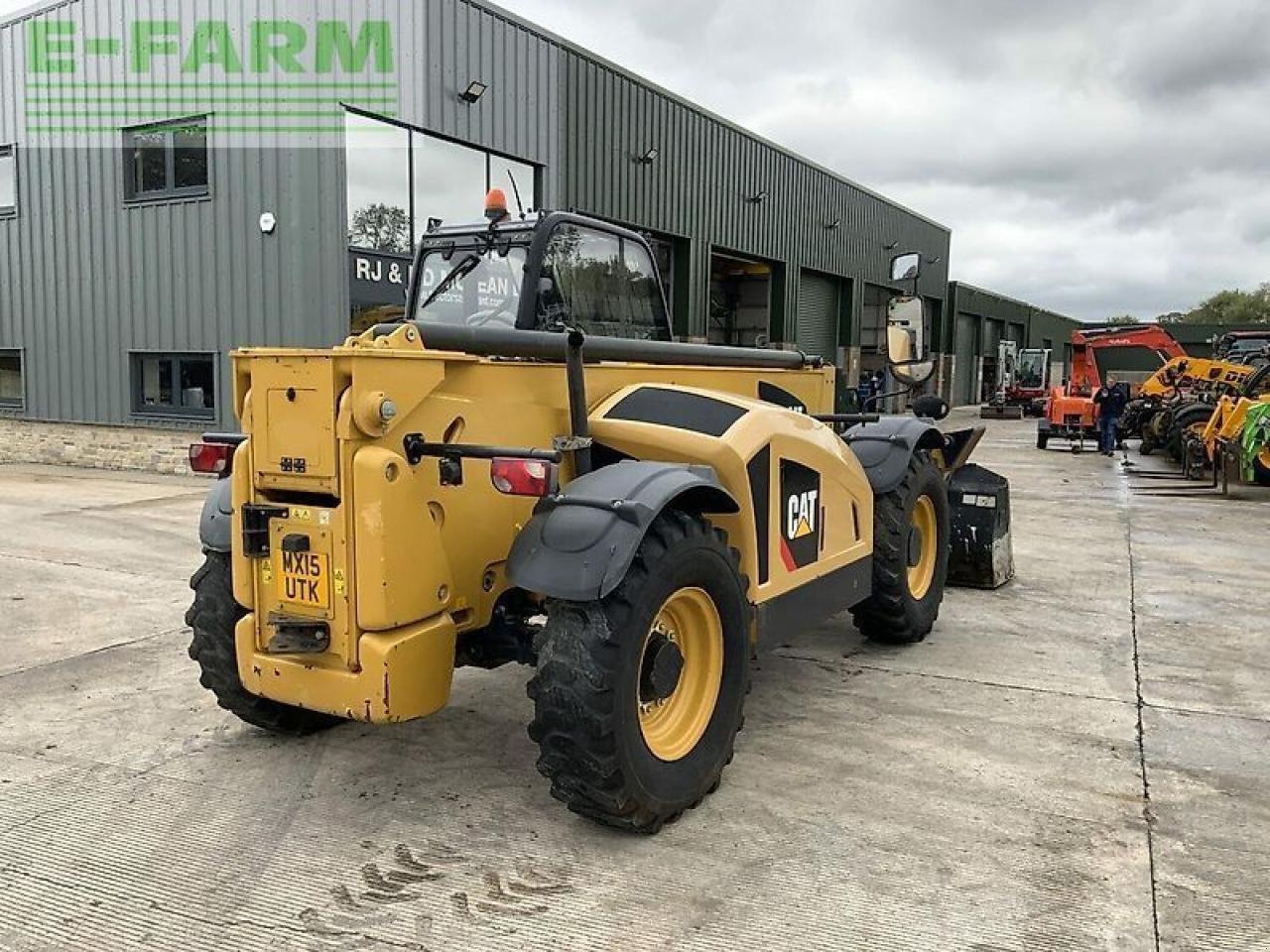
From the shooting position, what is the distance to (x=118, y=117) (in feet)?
44.9

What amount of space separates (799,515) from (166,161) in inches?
486

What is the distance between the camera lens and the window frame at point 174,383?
13422 mm

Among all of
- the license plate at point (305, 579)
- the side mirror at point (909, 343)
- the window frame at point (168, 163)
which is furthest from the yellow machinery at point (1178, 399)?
the license plate at point (305, 579)

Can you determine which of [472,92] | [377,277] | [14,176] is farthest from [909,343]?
[14,176]

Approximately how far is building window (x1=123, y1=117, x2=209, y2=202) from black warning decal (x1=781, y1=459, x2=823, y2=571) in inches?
447

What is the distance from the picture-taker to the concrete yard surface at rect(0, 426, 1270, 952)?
2.84m

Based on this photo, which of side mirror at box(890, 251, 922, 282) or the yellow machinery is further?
the yellow machinery

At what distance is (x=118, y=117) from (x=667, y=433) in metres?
13.0

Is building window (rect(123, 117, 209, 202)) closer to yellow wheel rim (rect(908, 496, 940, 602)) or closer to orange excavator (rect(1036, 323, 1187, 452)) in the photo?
yellow wheel rim (rect(908, 496, 940, 602))

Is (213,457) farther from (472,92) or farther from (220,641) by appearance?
(472,92)

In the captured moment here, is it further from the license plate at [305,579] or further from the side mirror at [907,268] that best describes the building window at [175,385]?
the license plate at [305,579]

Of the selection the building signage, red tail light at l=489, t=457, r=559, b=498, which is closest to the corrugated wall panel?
the building signage

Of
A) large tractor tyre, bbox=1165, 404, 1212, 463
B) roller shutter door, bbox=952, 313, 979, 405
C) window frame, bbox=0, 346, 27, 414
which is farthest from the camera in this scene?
roller shutter door, bbox=952, 313, 979, 405

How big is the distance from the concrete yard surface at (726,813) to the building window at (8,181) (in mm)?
11926
